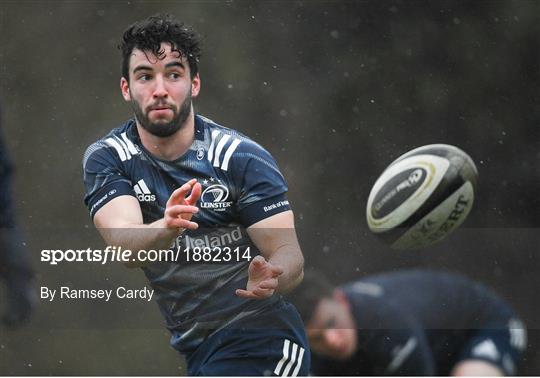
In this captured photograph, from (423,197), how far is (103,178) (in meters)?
1.45

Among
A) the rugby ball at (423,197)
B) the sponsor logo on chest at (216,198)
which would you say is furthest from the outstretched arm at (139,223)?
the rugby ball at (423,197)

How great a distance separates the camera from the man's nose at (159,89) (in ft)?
16.1

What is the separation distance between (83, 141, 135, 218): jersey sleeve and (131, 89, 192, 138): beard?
0.68ft

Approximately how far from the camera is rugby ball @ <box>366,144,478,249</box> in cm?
504

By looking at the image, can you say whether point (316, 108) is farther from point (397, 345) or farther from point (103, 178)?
point (103, 178)

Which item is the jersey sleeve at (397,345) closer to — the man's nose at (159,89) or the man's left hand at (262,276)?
the man's left hand at (262,276)

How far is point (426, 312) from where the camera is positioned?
5965 millimetres

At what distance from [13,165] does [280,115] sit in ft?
4.81

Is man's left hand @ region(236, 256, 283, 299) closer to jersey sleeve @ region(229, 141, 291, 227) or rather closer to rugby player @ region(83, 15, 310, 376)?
rugby player @ region(83, 15, 310, 376)

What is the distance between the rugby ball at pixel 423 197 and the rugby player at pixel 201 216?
0.55 m

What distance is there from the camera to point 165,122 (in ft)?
16.1

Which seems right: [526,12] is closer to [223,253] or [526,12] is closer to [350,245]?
[350,245]

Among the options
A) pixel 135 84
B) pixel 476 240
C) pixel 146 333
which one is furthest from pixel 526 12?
pixel 146 333

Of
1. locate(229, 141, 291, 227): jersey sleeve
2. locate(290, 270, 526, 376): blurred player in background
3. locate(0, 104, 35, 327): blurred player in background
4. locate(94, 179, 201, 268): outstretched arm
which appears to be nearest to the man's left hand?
locate(94, 179, 201, 268): outstretched arm
